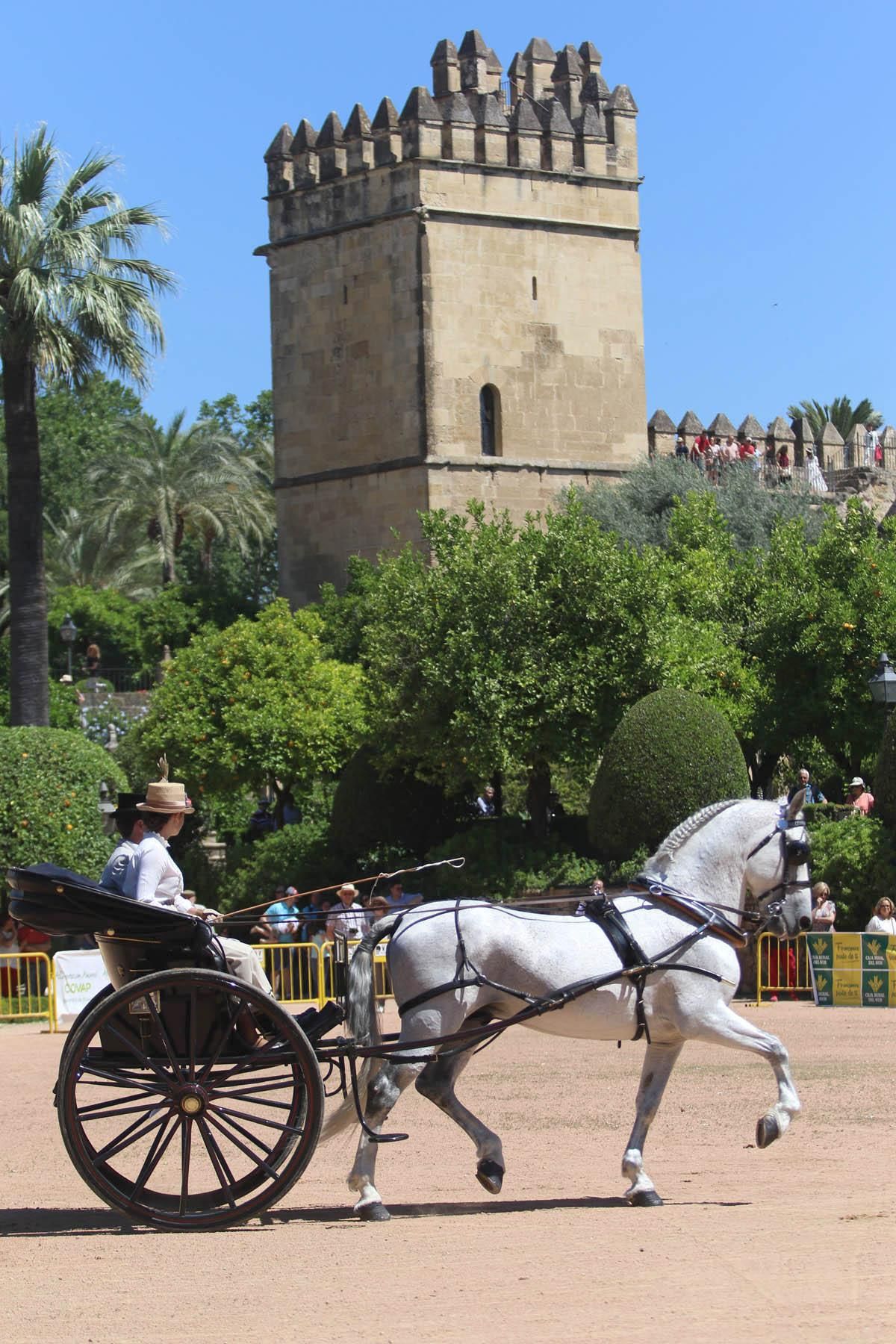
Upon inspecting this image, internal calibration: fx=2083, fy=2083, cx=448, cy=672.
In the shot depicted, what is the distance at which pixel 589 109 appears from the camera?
42.3 metres

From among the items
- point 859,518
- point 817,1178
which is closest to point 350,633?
point 859,518

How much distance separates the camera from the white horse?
885 cm

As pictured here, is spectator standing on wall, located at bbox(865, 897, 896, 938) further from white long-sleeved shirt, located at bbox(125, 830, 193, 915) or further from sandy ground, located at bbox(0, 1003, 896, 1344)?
white long-sleeved shirt, located at bbox(125, 830, 193, 915)

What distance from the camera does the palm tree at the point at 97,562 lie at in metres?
56.1

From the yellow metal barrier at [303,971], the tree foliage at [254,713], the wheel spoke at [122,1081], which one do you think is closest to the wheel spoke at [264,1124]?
the wheel spoke at [122,1081]

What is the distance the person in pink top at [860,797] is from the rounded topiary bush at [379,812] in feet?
24.0

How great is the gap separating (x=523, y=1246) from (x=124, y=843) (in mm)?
2795

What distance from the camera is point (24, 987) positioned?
2100cm

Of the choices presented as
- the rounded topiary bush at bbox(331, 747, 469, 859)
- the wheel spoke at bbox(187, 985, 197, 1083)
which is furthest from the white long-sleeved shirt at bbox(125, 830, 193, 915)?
the rounded topiary bush at bbox(331, 747, 469, 859)

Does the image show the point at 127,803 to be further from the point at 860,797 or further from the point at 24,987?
the point at 860,797

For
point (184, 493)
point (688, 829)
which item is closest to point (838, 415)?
point (184, 493)

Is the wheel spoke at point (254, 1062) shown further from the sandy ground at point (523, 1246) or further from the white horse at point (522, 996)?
the sandy ground at point (523, 1246)

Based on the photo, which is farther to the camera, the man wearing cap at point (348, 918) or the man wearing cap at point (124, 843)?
the man wearing cap at point (348, 918)

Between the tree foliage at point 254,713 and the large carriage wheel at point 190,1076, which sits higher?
the tree foliage at point 254,713
